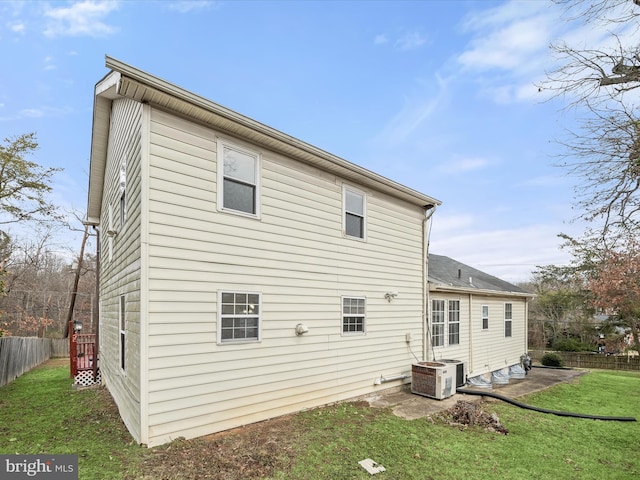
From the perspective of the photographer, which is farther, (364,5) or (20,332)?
(20,332)

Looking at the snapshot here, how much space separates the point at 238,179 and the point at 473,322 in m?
9.37

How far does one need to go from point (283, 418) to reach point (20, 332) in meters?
22.3

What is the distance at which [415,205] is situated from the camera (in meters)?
9.72

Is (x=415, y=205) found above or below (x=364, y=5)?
below

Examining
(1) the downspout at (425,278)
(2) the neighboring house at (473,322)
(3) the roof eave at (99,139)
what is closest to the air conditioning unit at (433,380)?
(1) the downspout at (425,278)

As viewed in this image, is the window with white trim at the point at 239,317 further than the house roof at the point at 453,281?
No

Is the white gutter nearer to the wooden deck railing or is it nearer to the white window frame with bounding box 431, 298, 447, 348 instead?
the white window frame with bounding box 431, 298, 447, 348

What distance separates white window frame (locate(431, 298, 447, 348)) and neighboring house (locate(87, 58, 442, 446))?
162cm

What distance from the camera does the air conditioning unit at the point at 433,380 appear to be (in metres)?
7.82

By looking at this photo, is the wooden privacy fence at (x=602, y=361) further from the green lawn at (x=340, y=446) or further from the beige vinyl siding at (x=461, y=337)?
the green lawn at (x=340, y=446)

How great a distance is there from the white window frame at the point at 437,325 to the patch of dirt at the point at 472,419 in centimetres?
323

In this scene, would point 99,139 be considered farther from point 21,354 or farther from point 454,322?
point 454,322

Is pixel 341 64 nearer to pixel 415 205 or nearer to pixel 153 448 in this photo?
pixel 415 205

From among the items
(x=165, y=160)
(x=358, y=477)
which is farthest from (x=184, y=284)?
(x=358, y=477)
